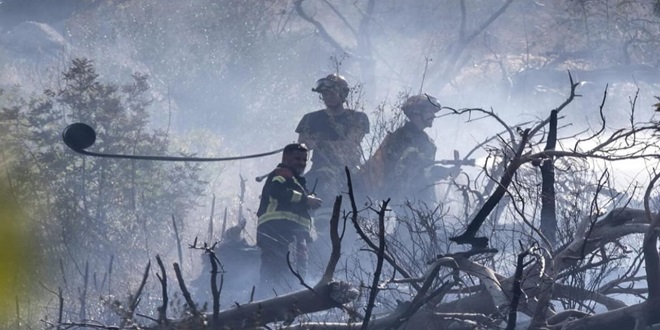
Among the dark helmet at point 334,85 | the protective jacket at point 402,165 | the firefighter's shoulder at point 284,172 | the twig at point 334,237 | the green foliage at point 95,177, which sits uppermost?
the green foliage at point 95,177

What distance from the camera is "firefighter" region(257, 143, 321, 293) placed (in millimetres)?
9281

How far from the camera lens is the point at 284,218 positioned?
9.54 metres

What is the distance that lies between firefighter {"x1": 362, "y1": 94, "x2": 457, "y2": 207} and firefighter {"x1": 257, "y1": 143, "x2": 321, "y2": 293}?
1.35 metres

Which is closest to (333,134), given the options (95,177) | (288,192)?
(288,192)

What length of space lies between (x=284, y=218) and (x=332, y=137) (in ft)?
4.82

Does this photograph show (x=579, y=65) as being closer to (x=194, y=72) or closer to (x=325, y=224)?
(x=194, y=72)

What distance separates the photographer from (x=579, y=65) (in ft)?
91.5

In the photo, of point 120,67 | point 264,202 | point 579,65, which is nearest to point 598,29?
point 579,65

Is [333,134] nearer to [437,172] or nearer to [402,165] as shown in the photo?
[402,165]

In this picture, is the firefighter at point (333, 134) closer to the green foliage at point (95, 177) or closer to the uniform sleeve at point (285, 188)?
the uniform sleeve at point (285, 188)

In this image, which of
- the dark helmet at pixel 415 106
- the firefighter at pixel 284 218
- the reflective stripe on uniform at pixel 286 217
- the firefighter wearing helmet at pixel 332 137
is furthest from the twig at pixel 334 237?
the dark helmet at pixel 415 106

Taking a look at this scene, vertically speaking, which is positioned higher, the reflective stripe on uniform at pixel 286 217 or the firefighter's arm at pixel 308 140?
the firefighter's arm at pixel 308 140

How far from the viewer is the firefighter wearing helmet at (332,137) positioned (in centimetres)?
1066

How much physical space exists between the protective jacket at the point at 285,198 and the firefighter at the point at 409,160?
133 centimetres
